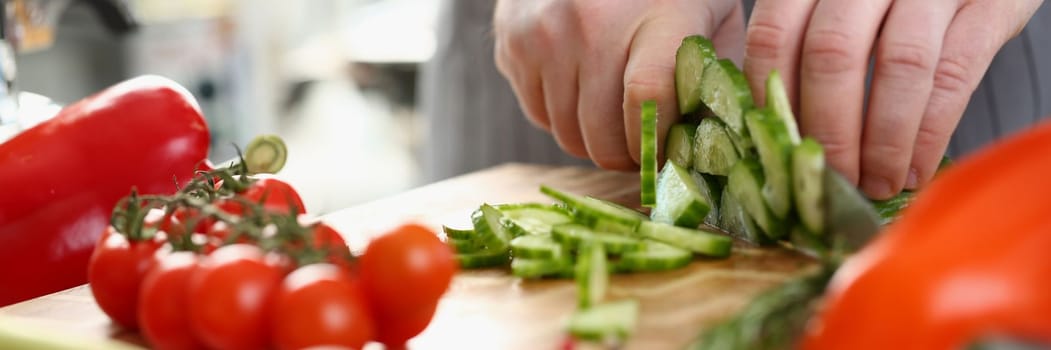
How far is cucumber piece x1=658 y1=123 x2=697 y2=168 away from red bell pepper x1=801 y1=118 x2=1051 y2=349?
81 centimetres

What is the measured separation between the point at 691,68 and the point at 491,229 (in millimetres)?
358

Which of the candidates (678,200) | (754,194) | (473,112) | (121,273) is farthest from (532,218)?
(473,112)

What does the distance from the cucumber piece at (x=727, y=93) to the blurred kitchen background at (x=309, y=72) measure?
326cm

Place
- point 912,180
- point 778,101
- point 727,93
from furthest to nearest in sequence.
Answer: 1. point 912,180
2. point 727,93
3. point 778,101

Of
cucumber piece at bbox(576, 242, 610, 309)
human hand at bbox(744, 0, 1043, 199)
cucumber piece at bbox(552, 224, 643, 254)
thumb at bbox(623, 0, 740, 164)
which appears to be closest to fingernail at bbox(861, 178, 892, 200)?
human hand at bbox(744, 0, 1043, 199)

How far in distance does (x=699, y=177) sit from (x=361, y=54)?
11.4ft

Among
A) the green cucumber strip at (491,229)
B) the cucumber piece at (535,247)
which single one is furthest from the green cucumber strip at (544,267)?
the green cucumber strip at (491,229)

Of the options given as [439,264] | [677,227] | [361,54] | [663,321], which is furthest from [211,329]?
[361,54]

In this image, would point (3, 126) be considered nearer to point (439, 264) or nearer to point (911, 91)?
point (439, 264)

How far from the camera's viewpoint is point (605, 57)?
5.78 ft

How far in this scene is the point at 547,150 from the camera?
8.41ft

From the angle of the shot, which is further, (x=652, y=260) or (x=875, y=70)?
(x=875, y=70)

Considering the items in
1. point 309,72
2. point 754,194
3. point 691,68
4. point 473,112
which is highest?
point 691,68

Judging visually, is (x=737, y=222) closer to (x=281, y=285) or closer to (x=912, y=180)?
(x=912, y=180)
